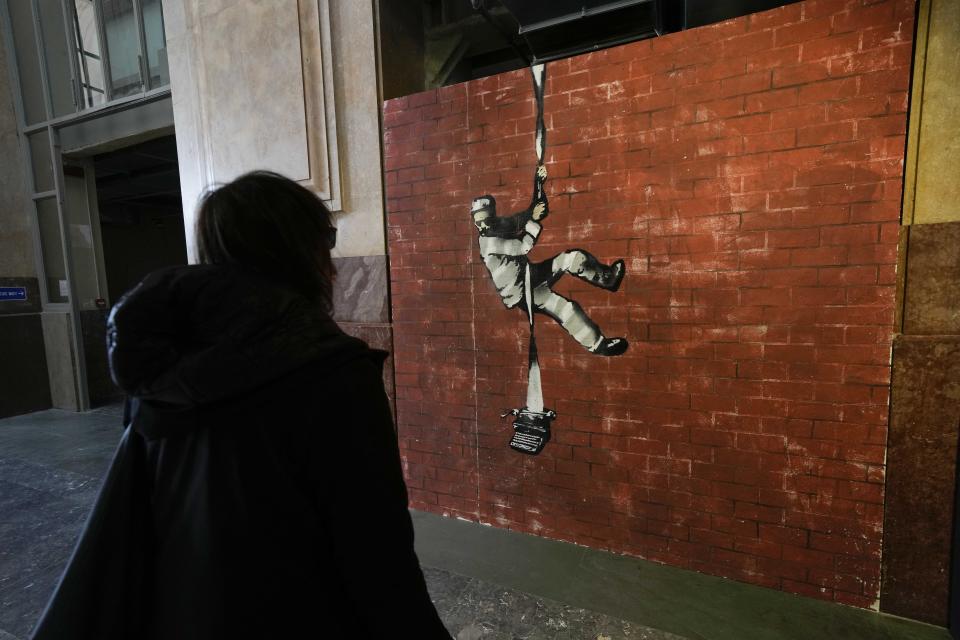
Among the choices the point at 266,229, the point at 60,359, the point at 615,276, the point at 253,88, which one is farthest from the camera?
the point at 60,359

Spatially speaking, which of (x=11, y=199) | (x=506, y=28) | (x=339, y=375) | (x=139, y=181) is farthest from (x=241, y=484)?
(x=139, y=181)

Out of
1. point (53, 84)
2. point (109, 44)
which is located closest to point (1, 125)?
point (53, 84)

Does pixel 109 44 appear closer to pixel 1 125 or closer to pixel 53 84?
pixel 53 84

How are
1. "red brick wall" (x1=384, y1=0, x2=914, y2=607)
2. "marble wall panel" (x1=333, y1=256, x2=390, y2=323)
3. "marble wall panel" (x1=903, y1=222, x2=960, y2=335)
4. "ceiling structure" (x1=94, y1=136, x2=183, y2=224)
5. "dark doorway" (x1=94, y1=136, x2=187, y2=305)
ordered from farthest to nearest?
1. "dark doorway" (x1=94, y1=136, x2=187, y2=305)
2. "ceiling structure" (x1=94, y1=136, x2=183, y2=224)
3. "marble wall panel" (x1=333, y1=256, x2=390, y2=323)
4. "red brick wall" (x1=384, y1=0, x2=914, y2=607)
5. "marble wall panel" (x1=903, y1=222, x2=960, y2=335)

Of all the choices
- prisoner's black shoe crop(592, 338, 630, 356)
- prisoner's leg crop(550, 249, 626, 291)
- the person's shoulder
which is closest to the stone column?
prisoner's leg crop(550, 249, 626, 291)

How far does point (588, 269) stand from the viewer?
8.62 ft

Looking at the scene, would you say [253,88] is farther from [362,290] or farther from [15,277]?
[15,277]

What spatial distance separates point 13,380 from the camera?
6.02m

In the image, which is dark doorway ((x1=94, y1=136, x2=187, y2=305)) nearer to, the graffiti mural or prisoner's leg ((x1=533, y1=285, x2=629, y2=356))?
the graffiti mural

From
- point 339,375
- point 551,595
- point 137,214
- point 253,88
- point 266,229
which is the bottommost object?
point 551,595

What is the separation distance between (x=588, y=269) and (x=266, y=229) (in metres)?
1.93

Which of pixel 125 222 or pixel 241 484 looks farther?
pixel 125 222

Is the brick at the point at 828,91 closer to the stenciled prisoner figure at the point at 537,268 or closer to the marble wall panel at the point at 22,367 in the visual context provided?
the stenciled prisoner figure at the point at 537,268

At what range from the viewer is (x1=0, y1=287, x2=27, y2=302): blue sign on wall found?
19.3 feet
